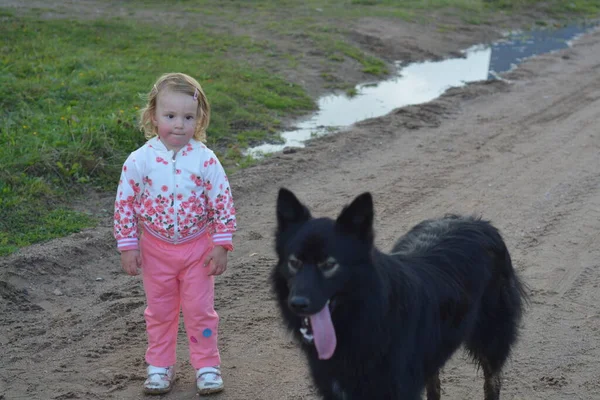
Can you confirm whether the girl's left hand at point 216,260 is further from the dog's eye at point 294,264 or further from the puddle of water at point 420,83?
the puddle of water at point 420,83

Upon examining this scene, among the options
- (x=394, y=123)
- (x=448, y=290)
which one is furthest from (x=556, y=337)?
(x=394, y=123)

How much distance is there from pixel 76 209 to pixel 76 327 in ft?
7.50

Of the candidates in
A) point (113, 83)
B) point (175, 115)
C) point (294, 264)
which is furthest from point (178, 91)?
point (113, 83)

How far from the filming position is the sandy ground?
5426mm

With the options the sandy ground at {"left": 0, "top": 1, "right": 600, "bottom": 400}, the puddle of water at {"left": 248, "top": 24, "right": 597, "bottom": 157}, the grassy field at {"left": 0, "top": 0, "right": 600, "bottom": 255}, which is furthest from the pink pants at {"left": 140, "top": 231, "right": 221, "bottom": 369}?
the puddle of water at {"left": 248, "top": 24, "right": 597, "bottom": 157}

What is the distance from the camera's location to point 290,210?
13.3 feet

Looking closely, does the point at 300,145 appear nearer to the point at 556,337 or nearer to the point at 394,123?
the point at 394,123

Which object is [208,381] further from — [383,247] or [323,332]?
[383,247]

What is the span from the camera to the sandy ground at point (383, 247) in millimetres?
5426

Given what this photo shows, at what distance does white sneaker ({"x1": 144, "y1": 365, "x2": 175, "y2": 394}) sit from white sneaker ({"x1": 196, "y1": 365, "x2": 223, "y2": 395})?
0.20 m

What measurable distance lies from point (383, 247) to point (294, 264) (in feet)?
11.8

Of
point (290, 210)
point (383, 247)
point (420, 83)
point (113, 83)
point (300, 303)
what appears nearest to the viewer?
point (300, 303)

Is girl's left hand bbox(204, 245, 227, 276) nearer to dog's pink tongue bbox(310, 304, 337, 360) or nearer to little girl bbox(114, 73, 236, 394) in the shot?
little girl bbox(114, 73, 236, 394)

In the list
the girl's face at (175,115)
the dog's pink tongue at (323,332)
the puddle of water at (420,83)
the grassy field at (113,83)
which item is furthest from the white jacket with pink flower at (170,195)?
the puddle of water at (420,83)
